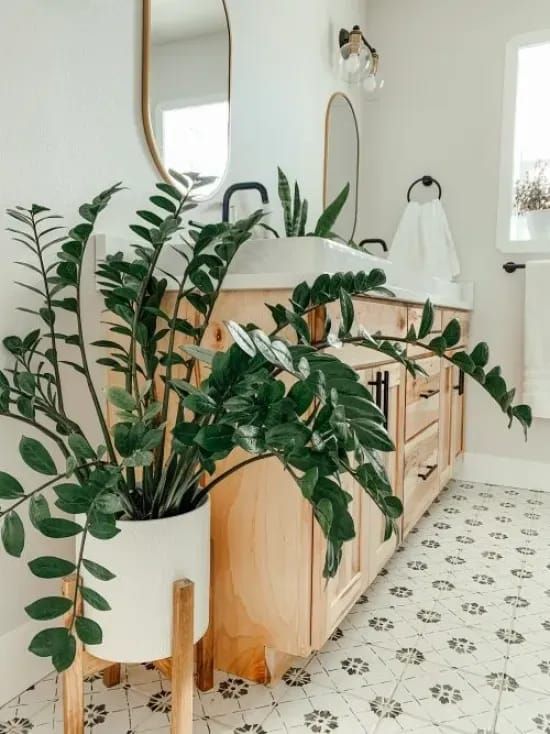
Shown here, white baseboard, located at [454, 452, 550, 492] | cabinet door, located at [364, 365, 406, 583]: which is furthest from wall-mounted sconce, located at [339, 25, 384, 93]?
white baseboard, located at [454, 452, 550, 492]

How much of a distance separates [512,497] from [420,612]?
3.78 feet

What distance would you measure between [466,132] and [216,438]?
2436 mm

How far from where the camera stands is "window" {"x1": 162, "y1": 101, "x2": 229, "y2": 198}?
5.08 feet

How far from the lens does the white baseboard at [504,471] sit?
102 inches

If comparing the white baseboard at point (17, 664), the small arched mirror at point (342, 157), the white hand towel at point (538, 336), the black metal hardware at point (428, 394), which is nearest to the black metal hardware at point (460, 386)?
the white hand towel at point (538, 336)

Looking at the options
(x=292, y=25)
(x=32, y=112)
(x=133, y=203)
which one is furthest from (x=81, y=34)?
(x=292, y=25)

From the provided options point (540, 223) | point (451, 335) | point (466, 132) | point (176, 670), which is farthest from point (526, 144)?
point (176, 670)

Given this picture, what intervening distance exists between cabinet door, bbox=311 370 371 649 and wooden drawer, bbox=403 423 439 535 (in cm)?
37

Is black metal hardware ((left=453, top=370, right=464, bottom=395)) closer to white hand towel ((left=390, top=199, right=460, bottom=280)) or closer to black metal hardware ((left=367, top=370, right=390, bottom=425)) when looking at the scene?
white hand towel ((left=390, top=199, right=460, bottom=280))

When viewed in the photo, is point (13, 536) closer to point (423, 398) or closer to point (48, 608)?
point (48, 608)

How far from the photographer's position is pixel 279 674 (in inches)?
48.5

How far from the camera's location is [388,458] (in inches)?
62.2

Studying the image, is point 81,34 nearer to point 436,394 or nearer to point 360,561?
point 360,561

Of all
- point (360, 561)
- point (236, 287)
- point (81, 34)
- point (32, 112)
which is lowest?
point (360, 561)
